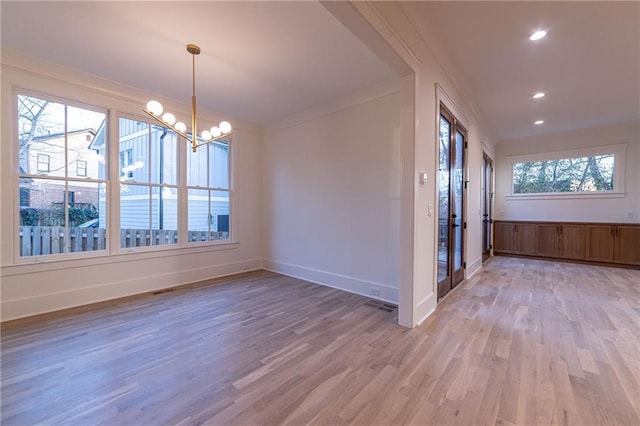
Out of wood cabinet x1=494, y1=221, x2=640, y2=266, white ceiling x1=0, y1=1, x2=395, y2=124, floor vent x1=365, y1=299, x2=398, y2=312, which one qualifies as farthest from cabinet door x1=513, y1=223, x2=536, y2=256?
white ceiling x1=0, y1=1, x2=395, y2=124

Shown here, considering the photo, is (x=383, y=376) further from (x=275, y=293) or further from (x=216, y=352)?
(x=275, y=293)

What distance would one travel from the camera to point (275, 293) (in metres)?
3.80

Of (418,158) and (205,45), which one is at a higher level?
(205,45)

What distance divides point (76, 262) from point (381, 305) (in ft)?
12.9

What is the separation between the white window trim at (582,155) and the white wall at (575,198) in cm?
5

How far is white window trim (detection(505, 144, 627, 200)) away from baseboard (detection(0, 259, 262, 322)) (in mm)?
7403

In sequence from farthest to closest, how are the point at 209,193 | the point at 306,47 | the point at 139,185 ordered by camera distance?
the point at 209,193
the point at 139,185
the point at 306,47

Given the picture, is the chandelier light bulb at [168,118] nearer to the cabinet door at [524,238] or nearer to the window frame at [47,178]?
the window frame at [47,178]

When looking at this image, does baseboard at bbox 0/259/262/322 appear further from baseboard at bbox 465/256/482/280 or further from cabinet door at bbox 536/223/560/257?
cabinet door at bbox 536/223/560/257

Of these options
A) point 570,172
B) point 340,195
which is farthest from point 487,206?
point 340,195

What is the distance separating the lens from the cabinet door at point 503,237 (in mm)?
6746

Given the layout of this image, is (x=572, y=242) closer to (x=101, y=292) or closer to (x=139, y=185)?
(x=139, y=185)

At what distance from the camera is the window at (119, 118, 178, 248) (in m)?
3.80

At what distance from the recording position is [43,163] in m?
3.18
